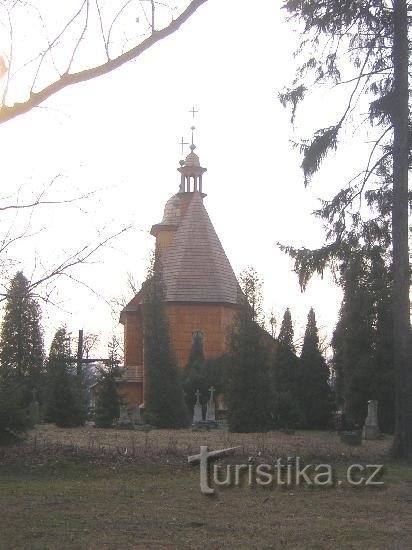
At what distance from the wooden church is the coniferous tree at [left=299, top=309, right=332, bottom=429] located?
864 centimetres

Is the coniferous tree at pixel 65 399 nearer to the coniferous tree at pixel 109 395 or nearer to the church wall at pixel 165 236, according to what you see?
the coniferous tree at pixel 109 395

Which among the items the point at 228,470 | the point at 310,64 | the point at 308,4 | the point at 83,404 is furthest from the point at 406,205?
the point at 83,404

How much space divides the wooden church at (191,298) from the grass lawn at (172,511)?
2701cm

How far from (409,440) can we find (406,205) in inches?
197

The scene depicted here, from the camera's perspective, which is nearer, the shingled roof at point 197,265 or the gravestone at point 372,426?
the gravestone at point 372,426

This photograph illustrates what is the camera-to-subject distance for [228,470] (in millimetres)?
11977

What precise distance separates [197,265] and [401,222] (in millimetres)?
28056

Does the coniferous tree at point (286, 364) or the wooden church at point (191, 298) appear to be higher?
the wooden church at point (191, 298)

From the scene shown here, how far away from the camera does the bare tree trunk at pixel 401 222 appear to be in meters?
16.0

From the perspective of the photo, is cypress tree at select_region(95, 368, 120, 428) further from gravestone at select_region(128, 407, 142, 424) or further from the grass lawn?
the grass lawn

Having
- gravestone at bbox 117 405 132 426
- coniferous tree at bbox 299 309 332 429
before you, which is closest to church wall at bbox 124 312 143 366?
coniferous tree at bbox 299 309 332 429

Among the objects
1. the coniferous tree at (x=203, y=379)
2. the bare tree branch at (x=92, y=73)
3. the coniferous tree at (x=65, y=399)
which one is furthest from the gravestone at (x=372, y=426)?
the bare tree branch at (x=92, y=73)

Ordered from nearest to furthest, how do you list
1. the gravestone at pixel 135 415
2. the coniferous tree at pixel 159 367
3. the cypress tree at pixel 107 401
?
the cypress tree at pixel 107 401
the coniferous tree at pixel 159 367
the gravestone at pixel 135 415

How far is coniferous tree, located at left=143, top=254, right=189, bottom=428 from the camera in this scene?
26078 mm
